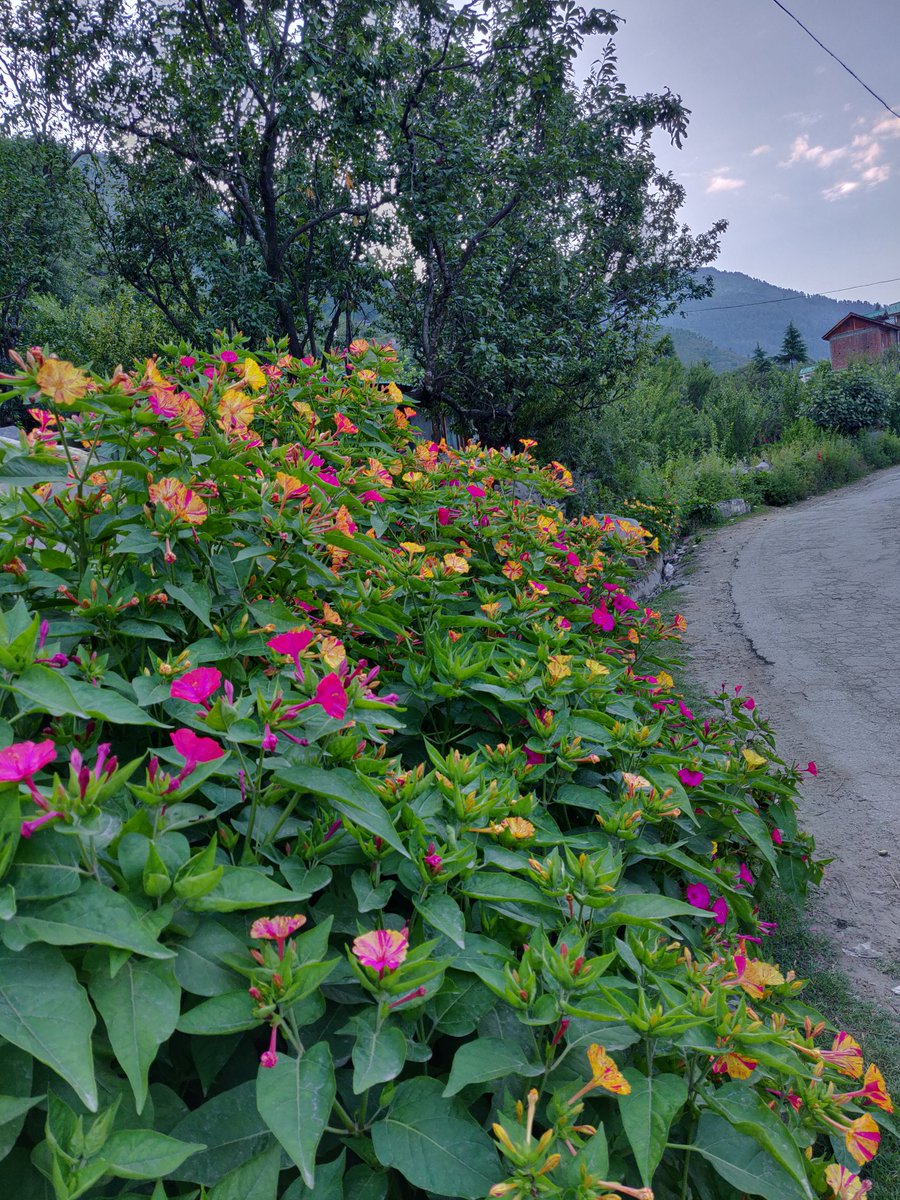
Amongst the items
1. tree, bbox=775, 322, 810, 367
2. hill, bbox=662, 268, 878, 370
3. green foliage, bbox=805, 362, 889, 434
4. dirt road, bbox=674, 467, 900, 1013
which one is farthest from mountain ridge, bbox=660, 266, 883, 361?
dirt road, bbox=674, 467, 900, 1013

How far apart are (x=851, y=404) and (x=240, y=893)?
67.3 feet

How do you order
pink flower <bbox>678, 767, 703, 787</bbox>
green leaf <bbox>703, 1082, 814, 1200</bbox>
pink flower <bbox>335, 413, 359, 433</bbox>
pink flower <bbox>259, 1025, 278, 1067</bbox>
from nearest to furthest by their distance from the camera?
1. pink flower <bbox>259, 1025, 278, 1067</bbox>
2. green leaf <bbox>703, 1082, 814, 1200</bbox>
3. pink flower <bbox>678, 767, 703, 787</bbox>
4. pink flower <bbox>335, 413, 359, 433</bbox>

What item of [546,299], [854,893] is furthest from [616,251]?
[854,893]

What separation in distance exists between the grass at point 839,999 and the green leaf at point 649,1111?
51.1 inches

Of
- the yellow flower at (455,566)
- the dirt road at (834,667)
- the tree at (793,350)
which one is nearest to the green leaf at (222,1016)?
the yellow flower at (455,566)

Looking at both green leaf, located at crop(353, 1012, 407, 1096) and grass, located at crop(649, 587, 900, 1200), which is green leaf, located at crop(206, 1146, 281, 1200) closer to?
green leaf, located at crop(353, 1012, 407, 1096)

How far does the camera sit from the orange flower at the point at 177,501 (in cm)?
109

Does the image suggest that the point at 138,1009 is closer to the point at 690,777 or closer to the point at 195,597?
the point at 195,597

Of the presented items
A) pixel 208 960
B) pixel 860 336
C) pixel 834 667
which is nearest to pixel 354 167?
pixel 834 667

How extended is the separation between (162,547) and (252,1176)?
804 millimetres

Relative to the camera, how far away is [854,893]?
9.30 ft

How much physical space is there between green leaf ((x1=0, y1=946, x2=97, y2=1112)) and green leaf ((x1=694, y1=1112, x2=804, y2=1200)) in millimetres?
711

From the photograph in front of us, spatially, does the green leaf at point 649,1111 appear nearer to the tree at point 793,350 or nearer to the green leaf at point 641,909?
the green leaf at point 641,909

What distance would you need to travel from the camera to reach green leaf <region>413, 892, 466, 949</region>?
2.85 feet
